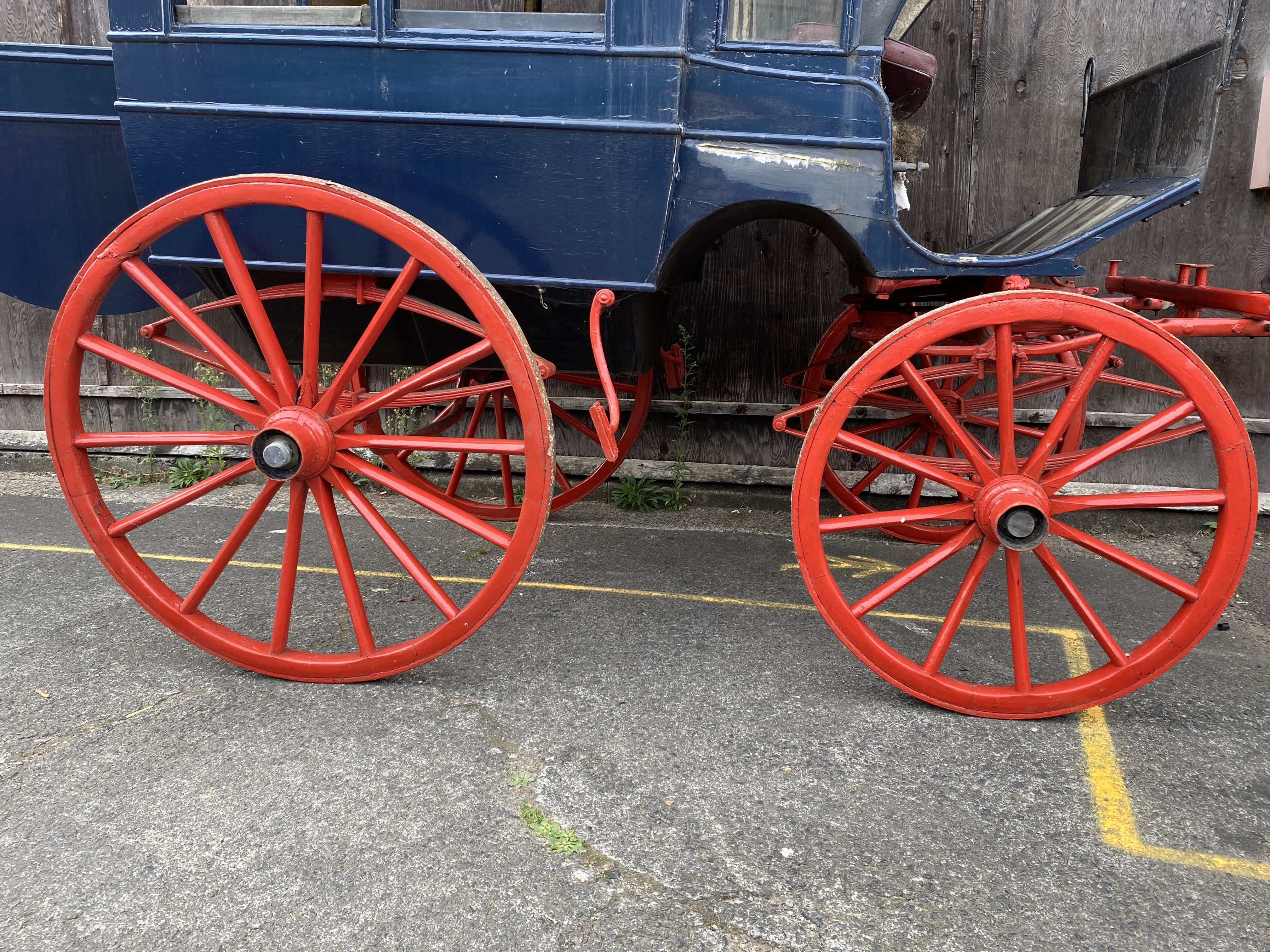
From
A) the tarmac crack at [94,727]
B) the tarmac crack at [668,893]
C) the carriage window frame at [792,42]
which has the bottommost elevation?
the tarmac crack at [94,727]

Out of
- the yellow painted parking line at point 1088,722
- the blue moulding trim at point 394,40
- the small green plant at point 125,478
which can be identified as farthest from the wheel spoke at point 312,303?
the small green plant at point 125,478

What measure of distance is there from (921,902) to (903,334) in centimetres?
114

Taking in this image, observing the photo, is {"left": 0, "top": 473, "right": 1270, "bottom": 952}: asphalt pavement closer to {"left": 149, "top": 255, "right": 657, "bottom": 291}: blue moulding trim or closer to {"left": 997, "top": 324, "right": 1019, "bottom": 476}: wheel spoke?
{"left": 997, "top": 324, "right": 1019, "bottom": 476}: wheel spoke

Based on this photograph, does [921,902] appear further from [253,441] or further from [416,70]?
[416,70]

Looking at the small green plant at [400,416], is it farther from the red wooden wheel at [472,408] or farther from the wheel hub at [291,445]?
the wheel hub at [291,445]

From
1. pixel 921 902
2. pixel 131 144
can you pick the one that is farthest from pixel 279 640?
pixel 921 902

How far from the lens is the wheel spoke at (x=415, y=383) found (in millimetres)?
1988

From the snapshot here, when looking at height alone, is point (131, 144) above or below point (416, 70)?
below

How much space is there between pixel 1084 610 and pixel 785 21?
1523mm

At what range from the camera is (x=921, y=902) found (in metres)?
1.49

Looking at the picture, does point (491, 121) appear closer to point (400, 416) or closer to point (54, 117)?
point (54, 117)

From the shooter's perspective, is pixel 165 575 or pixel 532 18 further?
pixel 165 575

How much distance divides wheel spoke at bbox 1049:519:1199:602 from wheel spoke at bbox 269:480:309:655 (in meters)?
1.76

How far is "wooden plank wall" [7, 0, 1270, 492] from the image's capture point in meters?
3.32
